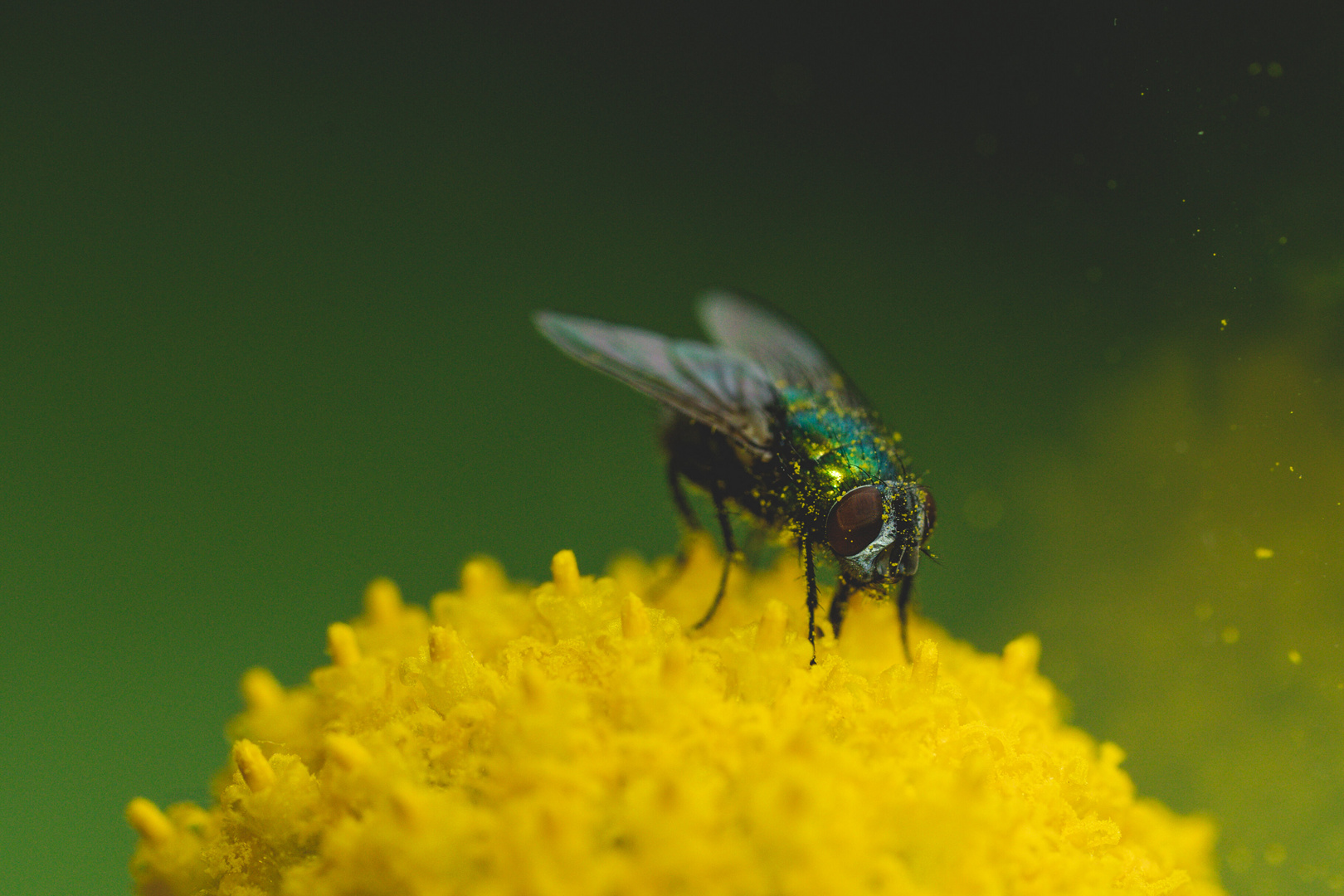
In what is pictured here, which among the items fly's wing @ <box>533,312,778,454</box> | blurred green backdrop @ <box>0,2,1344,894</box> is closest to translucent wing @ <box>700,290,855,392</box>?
fly's wing @ <box>533,312,778,454</box>

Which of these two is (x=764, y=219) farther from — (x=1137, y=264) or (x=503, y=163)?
(x=1137, y=264)

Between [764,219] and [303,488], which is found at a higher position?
[764,219]

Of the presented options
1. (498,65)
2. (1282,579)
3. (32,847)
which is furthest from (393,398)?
(1282,579)

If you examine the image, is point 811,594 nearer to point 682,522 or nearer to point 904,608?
point 904,608

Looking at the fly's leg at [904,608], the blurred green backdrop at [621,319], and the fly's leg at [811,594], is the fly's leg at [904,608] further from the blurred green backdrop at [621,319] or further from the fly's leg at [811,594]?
the blurred green backdrop at [621,319]

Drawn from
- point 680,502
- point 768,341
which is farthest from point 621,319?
point 680,502

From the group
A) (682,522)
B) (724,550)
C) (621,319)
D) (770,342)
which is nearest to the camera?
(724,550)

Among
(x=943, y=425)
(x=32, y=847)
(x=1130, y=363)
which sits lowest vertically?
(x=32, y=847)

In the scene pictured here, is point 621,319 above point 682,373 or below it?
above
